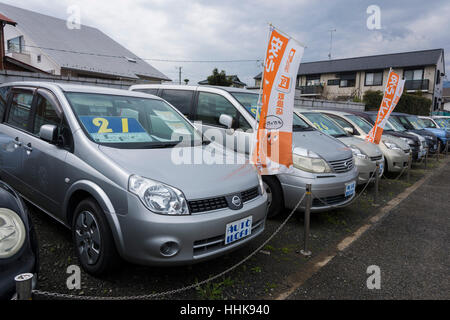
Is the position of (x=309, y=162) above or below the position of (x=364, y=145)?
below

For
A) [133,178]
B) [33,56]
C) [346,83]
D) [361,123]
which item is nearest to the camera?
[133,178]

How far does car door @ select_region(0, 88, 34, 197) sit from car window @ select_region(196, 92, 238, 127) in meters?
2.29

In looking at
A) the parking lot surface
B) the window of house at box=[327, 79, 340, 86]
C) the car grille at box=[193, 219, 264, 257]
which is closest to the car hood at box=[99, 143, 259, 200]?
the car grille at box=[193, 219, 264, 257]

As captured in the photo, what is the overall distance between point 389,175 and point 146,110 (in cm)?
650

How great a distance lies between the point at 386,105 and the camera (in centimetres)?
692

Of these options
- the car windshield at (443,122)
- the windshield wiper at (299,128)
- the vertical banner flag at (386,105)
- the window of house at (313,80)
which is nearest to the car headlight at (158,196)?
→ the windshield wiper at (299,128)

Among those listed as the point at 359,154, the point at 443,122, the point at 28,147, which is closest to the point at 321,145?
the point at 359,154

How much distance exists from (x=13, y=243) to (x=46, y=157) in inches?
56.1

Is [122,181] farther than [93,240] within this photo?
No

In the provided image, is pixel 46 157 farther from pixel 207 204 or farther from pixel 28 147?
pixel 207 204

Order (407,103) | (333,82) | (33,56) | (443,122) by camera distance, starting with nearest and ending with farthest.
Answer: (443,122), (33,56), (407,103), (333,82)

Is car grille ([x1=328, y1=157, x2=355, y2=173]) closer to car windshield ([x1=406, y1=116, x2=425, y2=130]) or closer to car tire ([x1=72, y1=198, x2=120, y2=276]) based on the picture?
car tire ([x1=72, y1=198, x2=120, y2=276])

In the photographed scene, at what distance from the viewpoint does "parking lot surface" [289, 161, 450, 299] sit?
2.63 m

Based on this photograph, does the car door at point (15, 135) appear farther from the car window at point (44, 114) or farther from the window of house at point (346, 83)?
the window of house at point (346, 83)
